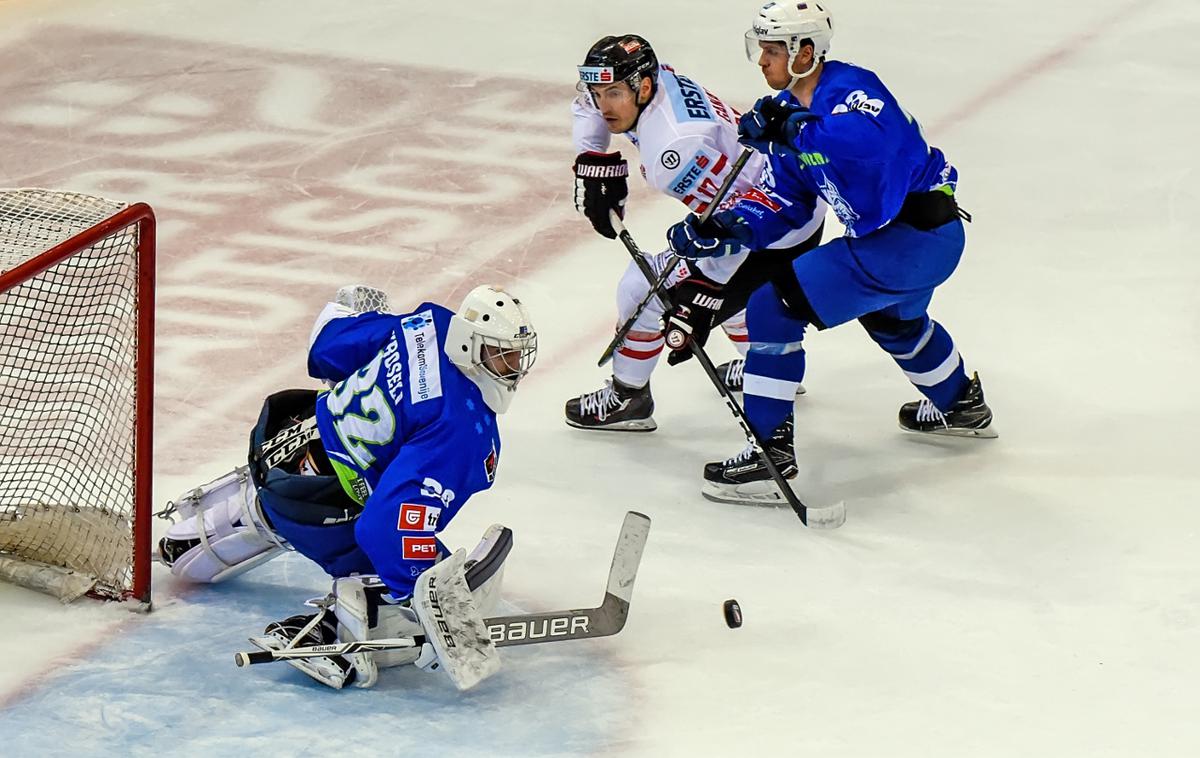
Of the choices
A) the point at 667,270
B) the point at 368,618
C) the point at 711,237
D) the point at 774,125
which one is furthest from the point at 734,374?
the point at 368,618

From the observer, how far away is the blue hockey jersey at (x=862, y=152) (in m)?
4.09

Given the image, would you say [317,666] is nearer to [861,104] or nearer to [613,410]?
[613,410]

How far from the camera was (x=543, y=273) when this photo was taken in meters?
5.75

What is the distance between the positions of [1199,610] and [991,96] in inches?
144

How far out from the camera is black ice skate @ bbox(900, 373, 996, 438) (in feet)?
15.6

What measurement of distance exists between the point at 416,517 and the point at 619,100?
152cm

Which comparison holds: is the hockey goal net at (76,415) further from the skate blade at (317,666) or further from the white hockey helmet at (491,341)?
the white hockey helmet at (491,341)

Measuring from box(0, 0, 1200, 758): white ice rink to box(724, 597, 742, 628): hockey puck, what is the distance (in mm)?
57

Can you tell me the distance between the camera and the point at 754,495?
446 cm

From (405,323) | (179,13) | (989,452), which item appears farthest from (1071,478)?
(179,13)

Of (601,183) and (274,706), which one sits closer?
(274,706)

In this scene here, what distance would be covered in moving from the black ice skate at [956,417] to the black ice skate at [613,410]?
68 centimetres

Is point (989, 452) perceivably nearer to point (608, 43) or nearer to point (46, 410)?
point (608, 43)

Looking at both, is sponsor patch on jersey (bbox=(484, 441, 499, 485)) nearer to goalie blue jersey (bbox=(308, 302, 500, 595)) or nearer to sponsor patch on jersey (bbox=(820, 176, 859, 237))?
goalie blue jersey (bbox=(308, 302, 500, 595))
